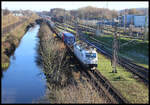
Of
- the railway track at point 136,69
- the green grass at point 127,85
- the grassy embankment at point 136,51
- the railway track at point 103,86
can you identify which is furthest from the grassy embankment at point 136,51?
the railway track at point 103,86

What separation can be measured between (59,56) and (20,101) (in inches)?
219

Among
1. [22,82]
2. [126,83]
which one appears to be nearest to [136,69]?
[126,83]

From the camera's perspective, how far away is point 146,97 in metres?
12.1

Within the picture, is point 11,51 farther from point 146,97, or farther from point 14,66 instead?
point 146,97

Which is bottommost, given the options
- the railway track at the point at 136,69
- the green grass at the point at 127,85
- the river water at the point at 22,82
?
the river water at the point at 22,82

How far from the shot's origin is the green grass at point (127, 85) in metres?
12.1

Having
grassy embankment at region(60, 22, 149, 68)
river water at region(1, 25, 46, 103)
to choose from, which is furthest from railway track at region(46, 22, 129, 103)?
grassy embankment at region(60, 22, 149, 68)

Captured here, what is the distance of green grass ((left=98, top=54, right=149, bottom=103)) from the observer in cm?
1211

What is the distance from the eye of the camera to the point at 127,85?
14039 mm

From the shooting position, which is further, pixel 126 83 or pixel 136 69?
pixel 136 69

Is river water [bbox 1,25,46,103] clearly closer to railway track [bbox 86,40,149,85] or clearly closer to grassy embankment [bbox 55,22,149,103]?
grassy embankment [bbox 55,22,149,103]

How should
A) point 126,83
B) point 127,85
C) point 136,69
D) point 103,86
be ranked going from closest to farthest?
point 103,86 < point 127,85 < point 126,83 < point 136,69

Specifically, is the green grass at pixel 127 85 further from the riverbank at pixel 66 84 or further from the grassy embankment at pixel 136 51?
the grassy embankment at pixel 136 51

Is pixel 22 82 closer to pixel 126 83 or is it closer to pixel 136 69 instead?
pixel 126 83
